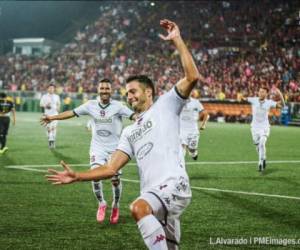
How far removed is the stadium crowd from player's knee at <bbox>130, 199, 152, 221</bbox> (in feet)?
97.0

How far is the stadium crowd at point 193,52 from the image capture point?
39.2m

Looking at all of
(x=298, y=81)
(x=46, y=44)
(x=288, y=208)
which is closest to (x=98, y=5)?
(x=46, y=44)

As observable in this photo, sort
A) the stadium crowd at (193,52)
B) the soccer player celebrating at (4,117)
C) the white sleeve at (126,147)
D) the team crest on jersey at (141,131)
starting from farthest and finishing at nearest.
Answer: the stadium crowd at (193,52) → the soccer player celebrating at (4,117) → the white sleeve at (126,147) → the team crest on jersey at (141,131)

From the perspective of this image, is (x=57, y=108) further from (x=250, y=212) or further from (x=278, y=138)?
(x=250, y=212)

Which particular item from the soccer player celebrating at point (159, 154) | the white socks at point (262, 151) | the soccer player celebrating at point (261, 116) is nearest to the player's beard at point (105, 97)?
the soccer player celebrating at point (159, 154)

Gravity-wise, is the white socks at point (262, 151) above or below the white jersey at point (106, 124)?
below

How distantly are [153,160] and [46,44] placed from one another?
67270mm

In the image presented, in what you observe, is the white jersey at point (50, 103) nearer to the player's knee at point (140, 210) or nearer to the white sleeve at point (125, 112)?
the white sleeve at point (125, 112)

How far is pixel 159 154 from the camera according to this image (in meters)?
Result: 5.25

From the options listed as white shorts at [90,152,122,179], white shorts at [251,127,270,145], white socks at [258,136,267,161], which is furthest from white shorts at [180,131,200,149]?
white shorts at [90,152,122,179]

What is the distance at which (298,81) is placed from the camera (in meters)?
36.5

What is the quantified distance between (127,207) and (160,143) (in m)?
4.96

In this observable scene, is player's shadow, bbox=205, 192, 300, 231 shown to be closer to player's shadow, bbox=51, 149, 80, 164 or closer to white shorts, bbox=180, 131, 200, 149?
white shorts, bbox=180, 131, 200, 149

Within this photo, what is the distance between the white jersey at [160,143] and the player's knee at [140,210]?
0.23 m
